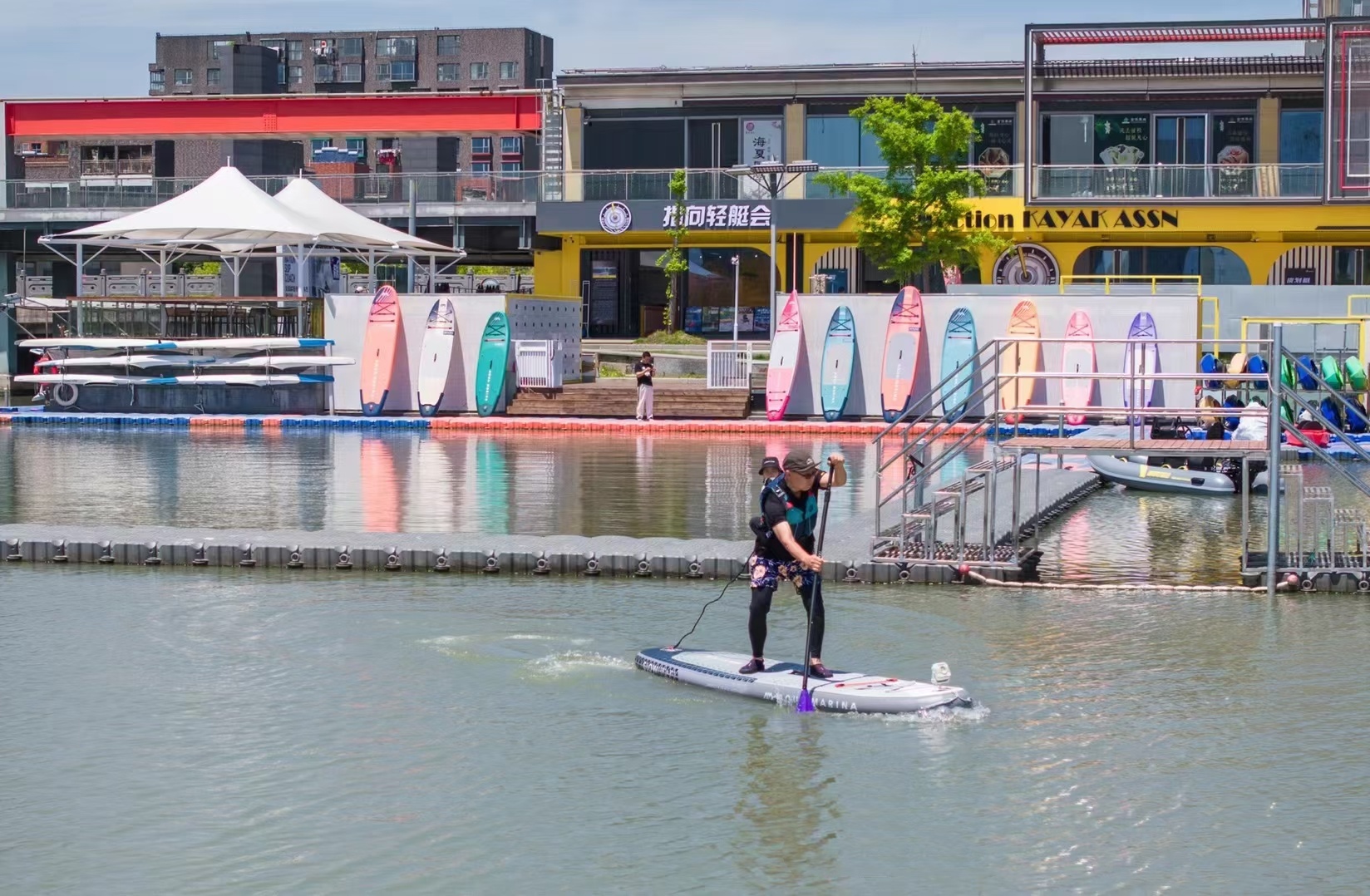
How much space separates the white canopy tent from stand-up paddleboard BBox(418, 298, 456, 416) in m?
3.52

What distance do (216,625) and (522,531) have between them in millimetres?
5615

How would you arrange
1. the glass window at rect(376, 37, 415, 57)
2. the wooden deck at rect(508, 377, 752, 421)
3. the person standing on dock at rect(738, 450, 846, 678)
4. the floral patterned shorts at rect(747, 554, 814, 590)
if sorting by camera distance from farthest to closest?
the glass window at rect(376, 37, 415, 57)
the wooden deck at rect(508, 377, 752, 421)
the floral patterned shorts at rect(747, 554, 814, 590)
the person standing on dock at rect(738, 450, 846, 678)

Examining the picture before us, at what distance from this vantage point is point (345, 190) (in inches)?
2095

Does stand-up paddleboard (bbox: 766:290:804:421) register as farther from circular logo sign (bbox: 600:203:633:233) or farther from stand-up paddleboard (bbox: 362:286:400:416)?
circular logo sign (bbox: 600:203:633:233)

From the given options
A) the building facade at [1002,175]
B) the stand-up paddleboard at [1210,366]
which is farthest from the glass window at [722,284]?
the stand-up paddleboard at [1210,366]

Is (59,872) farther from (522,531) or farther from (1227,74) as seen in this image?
(1227,74)

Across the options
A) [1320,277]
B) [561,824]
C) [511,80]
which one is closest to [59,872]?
[561,824]

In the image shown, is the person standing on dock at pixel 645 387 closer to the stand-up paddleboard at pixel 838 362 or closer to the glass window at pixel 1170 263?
the stand-up paddleboard at pixel 838 362

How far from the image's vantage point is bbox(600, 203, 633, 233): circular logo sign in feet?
166

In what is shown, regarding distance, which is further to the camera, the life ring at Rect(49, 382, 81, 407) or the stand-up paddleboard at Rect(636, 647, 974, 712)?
the life ring at Rect(49, 382, 81, 407)

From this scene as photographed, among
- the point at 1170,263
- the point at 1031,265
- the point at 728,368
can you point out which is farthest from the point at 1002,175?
the point at 728,368

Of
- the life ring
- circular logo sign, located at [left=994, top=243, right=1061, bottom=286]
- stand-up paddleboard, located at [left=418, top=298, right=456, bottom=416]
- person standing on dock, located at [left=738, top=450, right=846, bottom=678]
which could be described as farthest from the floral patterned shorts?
circular logo sign, located at [left=994, top=243, right=1061, bottom=286]

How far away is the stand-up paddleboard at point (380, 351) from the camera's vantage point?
130ft

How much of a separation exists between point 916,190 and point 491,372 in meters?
13.6
